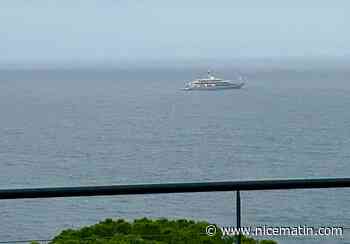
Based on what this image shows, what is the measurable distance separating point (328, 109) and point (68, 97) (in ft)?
116

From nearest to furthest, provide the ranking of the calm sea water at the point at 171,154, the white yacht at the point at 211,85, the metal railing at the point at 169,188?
1. the metal railing at the point at 169,188
2. the calm sea water at the point at 171,154
3. the white yacht at the point at 211,85

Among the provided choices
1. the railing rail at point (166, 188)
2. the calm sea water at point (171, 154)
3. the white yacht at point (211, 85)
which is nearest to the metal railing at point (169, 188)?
the railing rail at point (166, 188)

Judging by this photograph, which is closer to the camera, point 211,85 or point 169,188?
point 169,188

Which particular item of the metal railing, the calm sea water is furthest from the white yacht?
the metal railing

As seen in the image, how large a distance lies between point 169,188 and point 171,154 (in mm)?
44044

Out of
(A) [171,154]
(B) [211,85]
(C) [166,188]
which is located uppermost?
(B) [211,85]

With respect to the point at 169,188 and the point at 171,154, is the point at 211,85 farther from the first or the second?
the point at 169,188

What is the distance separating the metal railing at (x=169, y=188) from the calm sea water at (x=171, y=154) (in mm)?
10977

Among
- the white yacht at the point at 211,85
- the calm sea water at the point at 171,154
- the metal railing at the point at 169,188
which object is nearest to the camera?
the metal railing at the point at 169,188

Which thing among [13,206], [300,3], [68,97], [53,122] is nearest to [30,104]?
[68,97]

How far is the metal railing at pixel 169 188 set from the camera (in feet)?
6.68

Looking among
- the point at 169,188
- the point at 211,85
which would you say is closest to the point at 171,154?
the point at 169,188

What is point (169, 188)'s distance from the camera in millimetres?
2088

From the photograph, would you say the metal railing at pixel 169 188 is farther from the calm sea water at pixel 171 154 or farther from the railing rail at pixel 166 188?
the calm sea water at pixel 171 154
